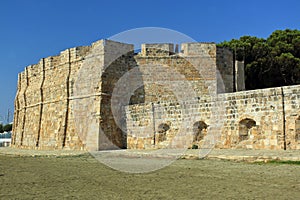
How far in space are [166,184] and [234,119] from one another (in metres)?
5.94

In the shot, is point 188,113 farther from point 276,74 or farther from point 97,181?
point 276,74

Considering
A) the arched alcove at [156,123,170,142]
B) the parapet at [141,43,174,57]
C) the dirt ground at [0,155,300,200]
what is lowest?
the dirt ground at [0,155,300,200]

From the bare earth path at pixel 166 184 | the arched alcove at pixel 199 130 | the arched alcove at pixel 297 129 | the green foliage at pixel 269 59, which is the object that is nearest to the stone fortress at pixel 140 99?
the arched alcove at pixel 199 130

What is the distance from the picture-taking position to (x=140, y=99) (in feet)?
53.7

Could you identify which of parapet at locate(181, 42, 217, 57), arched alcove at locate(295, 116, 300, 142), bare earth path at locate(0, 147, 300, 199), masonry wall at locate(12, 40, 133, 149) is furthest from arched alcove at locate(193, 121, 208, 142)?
parapet at locate(181, 42, 217, 57)

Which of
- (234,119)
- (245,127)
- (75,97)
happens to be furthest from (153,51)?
(245,127)

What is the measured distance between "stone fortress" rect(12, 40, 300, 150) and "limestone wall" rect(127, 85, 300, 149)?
0.03 metres

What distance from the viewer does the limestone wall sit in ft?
32.3

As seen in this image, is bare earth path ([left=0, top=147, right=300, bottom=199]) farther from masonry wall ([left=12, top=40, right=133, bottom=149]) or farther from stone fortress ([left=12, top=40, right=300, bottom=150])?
masonry wall ([left=12, top=40, right=133, bottom=149])

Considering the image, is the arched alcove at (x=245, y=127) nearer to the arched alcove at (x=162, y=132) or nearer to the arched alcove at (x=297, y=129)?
the arched alcove at (x=297, y=129)

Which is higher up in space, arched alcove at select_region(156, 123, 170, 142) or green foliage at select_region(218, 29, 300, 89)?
green foliage at select_region(218, 29, 300, 89)

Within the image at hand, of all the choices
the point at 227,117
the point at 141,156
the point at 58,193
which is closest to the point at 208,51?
the point at 227,117

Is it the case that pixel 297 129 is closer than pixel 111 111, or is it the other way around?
pixel 297 129

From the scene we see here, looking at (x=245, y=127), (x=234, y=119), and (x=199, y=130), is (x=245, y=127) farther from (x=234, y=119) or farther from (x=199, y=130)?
(x=199, y=130)
